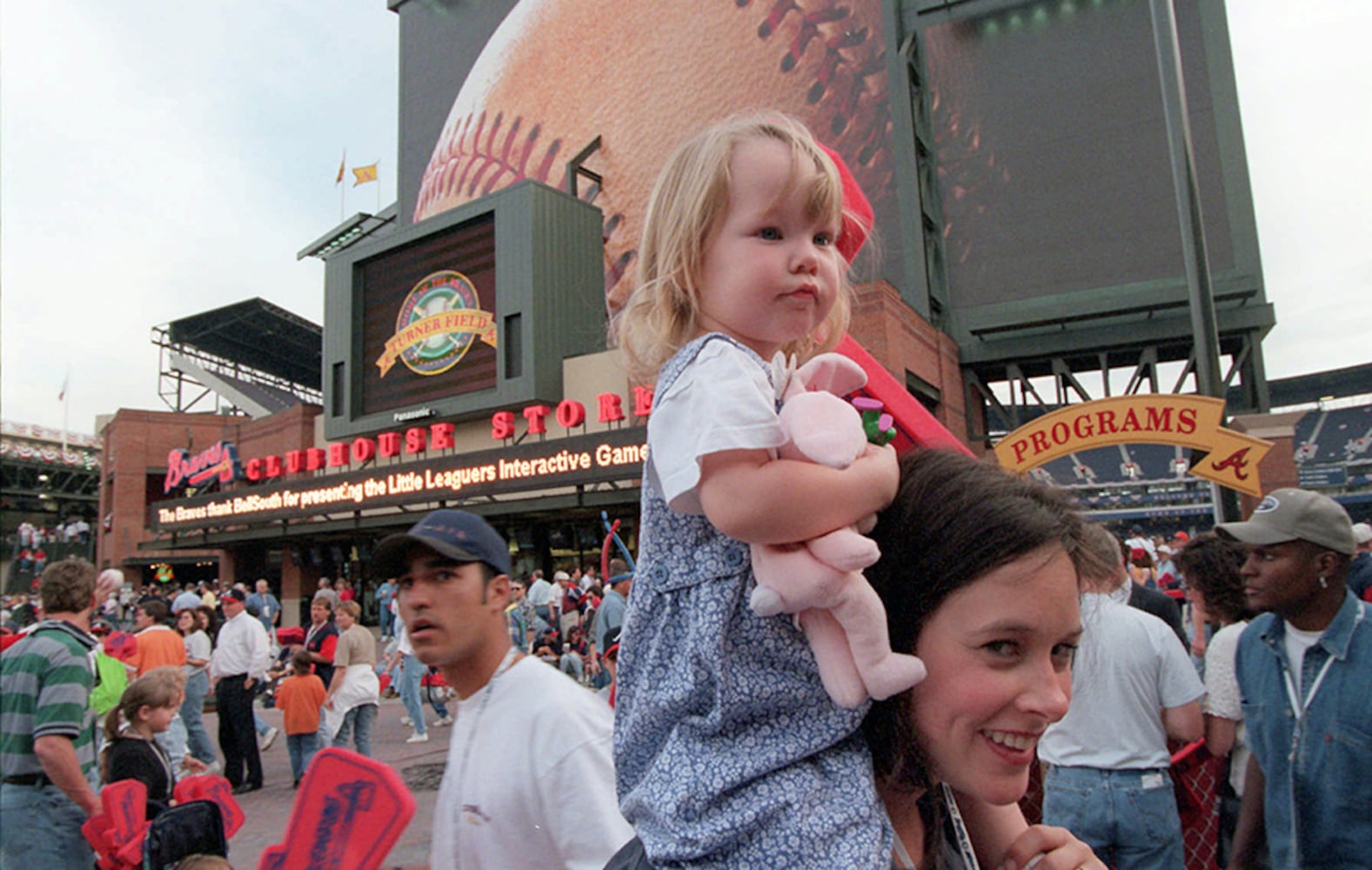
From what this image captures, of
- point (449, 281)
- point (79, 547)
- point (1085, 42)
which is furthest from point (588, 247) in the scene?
point (79, 547)

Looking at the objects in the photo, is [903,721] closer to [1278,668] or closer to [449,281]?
[1278,668]

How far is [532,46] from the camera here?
31.4 meters

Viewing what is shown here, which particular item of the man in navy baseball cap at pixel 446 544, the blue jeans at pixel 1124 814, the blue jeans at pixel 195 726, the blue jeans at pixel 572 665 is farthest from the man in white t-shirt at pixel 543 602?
the man in navy baseball cap at pixel 446 544

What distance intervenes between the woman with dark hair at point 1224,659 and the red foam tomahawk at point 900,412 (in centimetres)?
275

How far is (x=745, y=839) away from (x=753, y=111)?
1.15m

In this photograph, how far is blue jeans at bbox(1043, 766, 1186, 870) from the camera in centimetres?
351

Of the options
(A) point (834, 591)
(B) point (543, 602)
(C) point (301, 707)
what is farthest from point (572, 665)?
(A) point (834, 591)

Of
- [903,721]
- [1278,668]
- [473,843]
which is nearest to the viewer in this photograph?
[903,721]

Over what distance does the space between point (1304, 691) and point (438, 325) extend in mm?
24488

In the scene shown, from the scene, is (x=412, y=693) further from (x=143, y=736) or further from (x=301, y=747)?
(x=143, y=736)

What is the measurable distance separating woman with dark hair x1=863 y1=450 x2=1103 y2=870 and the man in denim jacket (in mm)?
2354

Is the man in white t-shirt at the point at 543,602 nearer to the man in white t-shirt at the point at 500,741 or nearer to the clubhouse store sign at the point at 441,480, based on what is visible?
the clubhouse store sign at the point at 441,480

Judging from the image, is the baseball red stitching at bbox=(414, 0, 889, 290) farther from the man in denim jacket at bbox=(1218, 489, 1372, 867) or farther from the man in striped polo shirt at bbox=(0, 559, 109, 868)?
the man in denim jacket at bbox=(1218, 489, 1372, 867)

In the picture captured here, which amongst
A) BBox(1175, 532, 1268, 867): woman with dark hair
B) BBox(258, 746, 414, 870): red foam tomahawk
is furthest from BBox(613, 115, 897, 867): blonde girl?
BBox(1175, 532, 1268, 867): woman with dark hair
